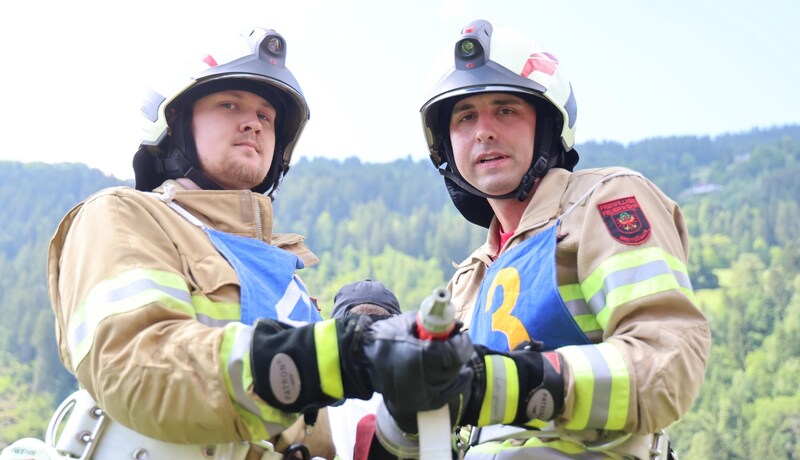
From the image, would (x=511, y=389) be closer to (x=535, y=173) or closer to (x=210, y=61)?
(x=535, y=173)

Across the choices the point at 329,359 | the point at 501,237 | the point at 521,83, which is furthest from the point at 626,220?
the point at 329,359

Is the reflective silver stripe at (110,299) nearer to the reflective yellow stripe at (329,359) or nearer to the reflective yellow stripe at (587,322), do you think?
the reflective yellow stripe at (329,359)

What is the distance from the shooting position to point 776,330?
312 feet

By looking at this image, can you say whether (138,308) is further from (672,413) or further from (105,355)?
(672,413)

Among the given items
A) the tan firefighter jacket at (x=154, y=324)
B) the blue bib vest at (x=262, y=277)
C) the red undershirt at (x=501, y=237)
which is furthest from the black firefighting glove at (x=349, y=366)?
the red undershirt at (x=501, y=237)

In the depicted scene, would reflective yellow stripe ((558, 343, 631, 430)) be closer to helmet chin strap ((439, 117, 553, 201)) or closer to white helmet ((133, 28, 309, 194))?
helmet chin strap ((439, 117, 553, 201))

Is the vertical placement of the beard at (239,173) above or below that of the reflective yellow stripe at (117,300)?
above

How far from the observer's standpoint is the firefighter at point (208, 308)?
3.88 meters

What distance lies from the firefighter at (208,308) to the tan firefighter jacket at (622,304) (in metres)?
0.80

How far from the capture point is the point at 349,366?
3.88m

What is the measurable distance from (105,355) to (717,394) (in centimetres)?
9102

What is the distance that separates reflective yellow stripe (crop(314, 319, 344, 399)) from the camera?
3.88 metres

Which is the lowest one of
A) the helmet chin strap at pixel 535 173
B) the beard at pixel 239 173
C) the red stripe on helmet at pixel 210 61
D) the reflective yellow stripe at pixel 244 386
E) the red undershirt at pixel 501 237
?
the reflective yellow stripe at pixel 244 386

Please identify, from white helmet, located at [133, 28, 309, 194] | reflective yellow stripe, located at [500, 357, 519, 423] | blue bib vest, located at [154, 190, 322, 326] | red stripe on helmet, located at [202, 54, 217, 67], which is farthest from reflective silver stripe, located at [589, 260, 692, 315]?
red stripe on helmet, located at [202, 54, 217, 67]
